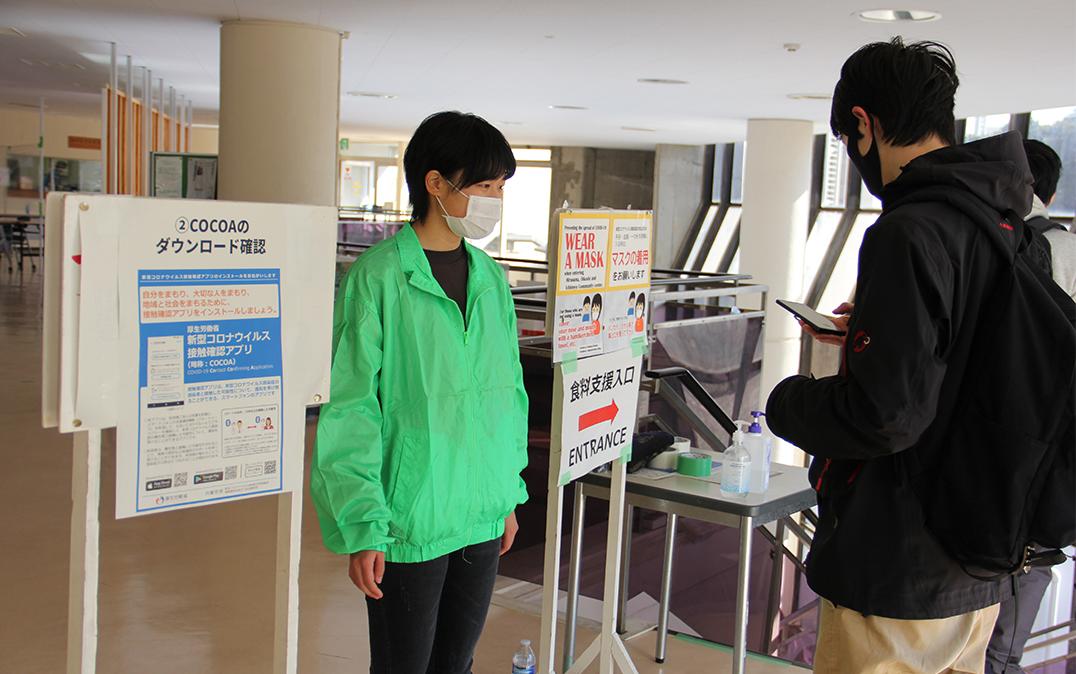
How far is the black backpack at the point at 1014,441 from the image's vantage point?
1499 mm

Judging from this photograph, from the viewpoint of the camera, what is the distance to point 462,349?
6.82 feet

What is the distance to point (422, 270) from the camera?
205cm

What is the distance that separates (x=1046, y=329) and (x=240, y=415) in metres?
1.31

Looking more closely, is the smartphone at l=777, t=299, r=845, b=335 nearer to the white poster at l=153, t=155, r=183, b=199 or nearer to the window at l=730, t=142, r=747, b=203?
the white poster at l=153, t=155, r=183, b=199

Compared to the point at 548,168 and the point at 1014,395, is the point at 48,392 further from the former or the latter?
the point at 548,168

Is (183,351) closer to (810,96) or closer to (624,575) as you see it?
(624,575)

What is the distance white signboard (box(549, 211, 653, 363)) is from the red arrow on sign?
0.15 meters

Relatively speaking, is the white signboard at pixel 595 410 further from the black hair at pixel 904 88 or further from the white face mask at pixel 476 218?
the black hair at pixel 904 88

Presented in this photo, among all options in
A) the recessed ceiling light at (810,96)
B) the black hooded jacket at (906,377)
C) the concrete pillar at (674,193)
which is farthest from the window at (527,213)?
the black hooded jacket at (906,377)

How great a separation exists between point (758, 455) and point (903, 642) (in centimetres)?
145

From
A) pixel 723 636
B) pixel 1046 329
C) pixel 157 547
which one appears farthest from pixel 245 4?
pixel 1046 329

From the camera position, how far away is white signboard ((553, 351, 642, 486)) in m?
2.46

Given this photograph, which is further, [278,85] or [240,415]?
[278,85]

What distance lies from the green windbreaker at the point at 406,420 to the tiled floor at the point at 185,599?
4.71 ft
